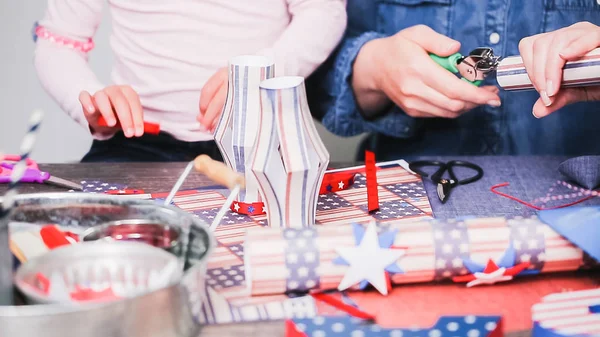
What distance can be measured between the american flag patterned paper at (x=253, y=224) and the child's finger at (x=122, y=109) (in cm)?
12

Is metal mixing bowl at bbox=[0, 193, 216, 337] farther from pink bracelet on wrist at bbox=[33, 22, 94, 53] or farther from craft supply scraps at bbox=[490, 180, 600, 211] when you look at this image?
pink bracelet on wrist at bbox=[33, 22, 94, 53]

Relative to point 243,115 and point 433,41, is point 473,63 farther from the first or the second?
point 243,115

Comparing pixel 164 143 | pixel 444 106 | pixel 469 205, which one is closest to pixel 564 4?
pixel 444 106

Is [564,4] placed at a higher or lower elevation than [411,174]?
higher

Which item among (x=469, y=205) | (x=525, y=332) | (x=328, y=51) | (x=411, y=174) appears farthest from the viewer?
(x=328, y=51)

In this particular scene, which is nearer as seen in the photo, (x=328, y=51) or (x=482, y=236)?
(x=482, y=236)

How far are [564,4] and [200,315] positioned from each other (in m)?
0.92

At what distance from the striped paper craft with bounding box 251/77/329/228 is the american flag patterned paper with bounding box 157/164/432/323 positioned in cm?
4

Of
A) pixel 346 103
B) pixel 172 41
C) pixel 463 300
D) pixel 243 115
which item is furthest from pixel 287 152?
pixel 172 41

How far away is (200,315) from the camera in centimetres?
59

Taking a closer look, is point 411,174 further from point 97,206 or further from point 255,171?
point 97,206

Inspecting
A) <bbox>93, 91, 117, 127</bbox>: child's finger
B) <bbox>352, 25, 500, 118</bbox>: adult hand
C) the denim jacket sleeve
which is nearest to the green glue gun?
<bbox>352, 25, 500, 118</bbox>: adult hand

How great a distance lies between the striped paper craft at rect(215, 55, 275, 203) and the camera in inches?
31.2

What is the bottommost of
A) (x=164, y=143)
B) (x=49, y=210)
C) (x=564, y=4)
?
(x=164, y=143)
